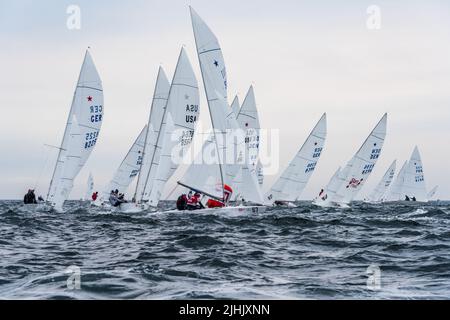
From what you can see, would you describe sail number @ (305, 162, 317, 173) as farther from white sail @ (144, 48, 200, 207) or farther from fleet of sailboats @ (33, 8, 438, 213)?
white sail @ (144, 48, 200, 207)

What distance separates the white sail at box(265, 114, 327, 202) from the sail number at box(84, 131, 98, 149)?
19.9 m

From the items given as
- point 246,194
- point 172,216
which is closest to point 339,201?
point 246,194

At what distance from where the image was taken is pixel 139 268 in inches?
452

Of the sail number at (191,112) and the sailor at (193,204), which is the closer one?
the sailor at (193,204)

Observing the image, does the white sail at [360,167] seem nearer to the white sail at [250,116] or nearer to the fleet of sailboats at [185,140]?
the fleet of sailboats at [185,140]

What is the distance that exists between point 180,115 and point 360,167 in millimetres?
23846

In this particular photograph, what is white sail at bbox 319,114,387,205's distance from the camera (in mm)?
51531

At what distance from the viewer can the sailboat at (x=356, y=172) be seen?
A: 51688 millimetres

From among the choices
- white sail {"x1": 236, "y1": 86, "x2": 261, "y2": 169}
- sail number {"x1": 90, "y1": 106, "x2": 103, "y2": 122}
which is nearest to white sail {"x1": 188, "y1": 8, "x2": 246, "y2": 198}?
sail number {"x1": 90, "y1": 106, "x2": 103, "y2": 122}

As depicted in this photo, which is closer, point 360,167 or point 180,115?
point 180,115

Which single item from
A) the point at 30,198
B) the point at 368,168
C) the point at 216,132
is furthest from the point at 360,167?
the point at 30,198

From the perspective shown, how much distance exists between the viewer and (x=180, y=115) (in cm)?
3531

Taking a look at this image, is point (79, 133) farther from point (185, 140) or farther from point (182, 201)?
point (182, 201)

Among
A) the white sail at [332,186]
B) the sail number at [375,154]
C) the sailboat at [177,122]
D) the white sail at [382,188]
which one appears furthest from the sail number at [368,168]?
the white sail at [382,188]
